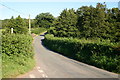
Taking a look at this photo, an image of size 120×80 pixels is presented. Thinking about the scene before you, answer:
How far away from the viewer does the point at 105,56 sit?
12.9m

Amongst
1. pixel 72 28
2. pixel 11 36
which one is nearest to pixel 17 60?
pixel 11 36

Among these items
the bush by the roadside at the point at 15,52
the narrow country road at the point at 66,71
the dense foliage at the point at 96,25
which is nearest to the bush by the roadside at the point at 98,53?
the narrow country road at the point at 66,71

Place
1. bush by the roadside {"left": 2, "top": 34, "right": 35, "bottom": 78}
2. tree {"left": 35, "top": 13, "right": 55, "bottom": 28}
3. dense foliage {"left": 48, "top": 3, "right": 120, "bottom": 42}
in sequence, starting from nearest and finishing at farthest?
1. bush by the roadside {"left": 2, "top": 34, "right": 35, "bottom": 78}
2. dense foliage {"left": 48, "top": 3, "right": 120, "bottom": 42}
3. tree {"left": 35, "top": 13, "right": 55, "bottom": 28}

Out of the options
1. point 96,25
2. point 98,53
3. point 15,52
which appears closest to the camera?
point 15,52

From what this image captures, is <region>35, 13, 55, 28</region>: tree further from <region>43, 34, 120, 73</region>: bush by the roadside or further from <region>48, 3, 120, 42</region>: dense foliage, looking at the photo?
<region>43, 34, 120, 73</region>: bush by the roadside

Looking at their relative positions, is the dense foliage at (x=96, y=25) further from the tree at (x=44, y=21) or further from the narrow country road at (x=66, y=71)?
the tree at (x=44, y=21)

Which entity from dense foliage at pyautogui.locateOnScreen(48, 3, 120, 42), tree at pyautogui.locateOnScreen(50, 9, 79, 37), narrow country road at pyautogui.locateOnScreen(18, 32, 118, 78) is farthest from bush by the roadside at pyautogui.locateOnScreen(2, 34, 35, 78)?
tree at pyautogui.locateOnScreen(50, 9, 79, 37)

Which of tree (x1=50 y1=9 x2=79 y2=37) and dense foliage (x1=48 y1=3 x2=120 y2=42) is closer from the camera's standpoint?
dense foliage (x1=48 y1=3 x2=120 y2=42)

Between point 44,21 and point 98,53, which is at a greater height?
point 44,21

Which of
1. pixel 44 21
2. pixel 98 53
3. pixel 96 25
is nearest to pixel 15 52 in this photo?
pixel 98 53

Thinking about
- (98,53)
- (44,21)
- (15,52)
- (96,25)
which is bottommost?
(98,53)

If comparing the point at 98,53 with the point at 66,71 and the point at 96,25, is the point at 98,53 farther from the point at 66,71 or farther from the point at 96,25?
the point at 96,25

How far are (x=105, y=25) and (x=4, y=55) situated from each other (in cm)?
2673

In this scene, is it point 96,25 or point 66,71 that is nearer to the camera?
point 66,71
